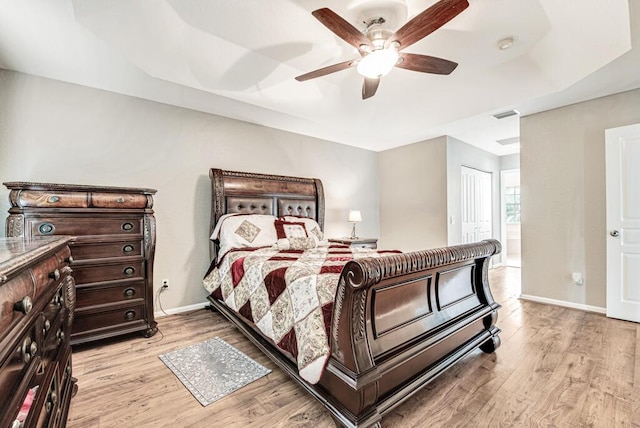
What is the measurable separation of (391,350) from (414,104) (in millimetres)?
2794

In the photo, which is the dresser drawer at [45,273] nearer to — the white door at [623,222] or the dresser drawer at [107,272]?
the dresser drawer at [107,272]

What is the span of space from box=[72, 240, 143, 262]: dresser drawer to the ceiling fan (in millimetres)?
2121

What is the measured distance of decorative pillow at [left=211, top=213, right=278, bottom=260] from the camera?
10.3 feet

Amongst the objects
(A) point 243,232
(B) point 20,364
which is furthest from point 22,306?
(A) point 243,232

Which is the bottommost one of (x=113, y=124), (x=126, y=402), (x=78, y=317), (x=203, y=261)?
(x=126, y=402)

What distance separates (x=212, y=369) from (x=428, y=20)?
105 inches

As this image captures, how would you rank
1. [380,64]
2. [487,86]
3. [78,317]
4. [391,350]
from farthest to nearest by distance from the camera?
[487,86]
[78,317]
[380,64]
[391,350]

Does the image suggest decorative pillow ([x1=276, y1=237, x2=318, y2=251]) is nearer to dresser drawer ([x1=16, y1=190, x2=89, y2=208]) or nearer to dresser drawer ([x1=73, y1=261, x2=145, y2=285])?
dresser drawer ([x1=73, y1=261, x2=145, y2=285])

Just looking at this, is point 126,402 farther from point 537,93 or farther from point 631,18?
point 537,93

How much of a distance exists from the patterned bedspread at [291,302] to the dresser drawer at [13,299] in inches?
46.1

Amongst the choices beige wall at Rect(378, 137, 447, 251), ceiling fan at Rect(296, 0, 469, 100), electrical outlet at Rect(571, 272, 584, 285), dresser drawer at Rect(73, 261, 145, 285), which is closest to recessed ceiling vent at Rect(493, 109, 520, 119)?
beige wall at Rect(378, 137, 447, 251)

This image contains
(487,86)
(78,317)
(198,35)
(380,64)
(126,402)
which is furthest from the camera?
(487,86)

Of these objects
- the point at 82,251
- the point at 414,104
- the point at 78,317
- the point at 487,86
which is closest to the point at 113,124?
the point at 82,251

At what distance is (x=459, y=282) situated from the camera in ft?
7.07
